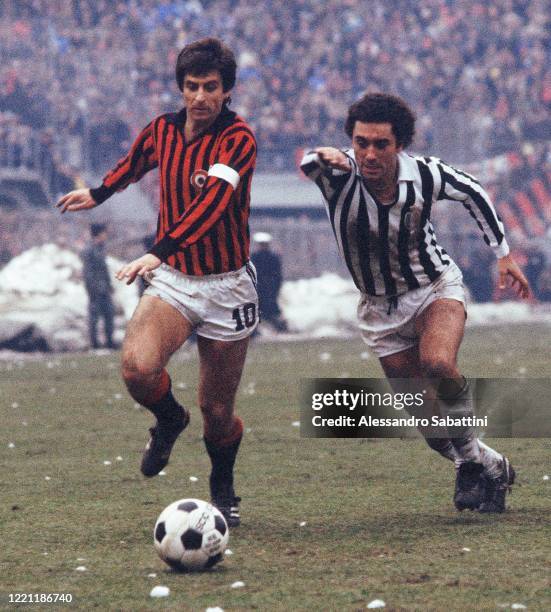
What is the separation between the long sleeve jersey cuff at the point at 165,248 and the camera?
20.0ft

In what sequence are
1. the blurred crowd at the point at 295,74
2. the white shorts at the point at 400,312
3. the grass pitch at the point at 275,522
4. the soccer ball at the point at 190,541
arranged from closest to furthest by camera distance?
1. the grass pitch at the point at 275,522
2. the soccer ball at the point at 190,541
3. the white shorts at the point at 400,312
4. the blurred crowd at the point at 295,74

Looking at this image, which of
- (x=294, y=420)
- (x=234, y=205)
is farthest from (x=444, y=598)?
(x=294, y=420)

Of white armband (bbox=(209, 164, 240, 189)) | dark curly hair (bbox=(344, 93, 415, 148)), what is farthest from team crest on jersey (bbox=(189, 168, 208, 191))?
dark curly hair (bbox=(344, 93, 415, 148))

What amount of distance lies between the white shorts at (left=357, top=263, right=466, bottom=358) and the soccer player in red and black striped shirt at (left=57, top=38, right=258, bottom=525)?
0.70 metres

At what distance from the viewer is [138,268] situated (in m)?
5.91

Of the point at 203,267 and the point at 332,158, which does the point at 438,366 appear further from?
the point at 203,267

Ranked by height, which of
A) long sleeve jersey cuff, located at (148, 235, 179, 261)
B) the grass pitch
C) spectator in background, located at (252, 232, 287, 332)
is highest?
long sleeve jersey cuff, located at (148, 235, 179, 261)

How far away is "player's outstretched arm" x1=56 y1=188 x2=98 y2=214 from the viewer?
23.0 feet

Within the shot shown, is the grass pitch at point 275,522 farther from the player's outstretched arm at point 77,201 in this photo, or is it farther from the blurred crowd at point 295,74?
the blurred crowd at point 295,74

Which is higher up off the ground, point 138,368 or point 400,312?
point 400,312

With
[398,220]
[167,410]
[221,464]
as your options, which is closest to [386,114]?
[398,220]

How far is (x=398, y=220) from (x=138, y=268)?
1.48 meters

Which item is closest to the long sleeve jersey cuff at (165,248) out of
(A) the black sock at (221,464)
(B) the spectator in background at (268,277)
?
(A) the black sock at (221,464)

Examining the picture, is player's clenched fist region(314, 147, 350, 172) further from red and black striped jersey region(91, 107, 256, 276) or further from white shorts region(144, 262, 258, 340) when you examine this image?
white shorts region(144, 262, 258, 340)
